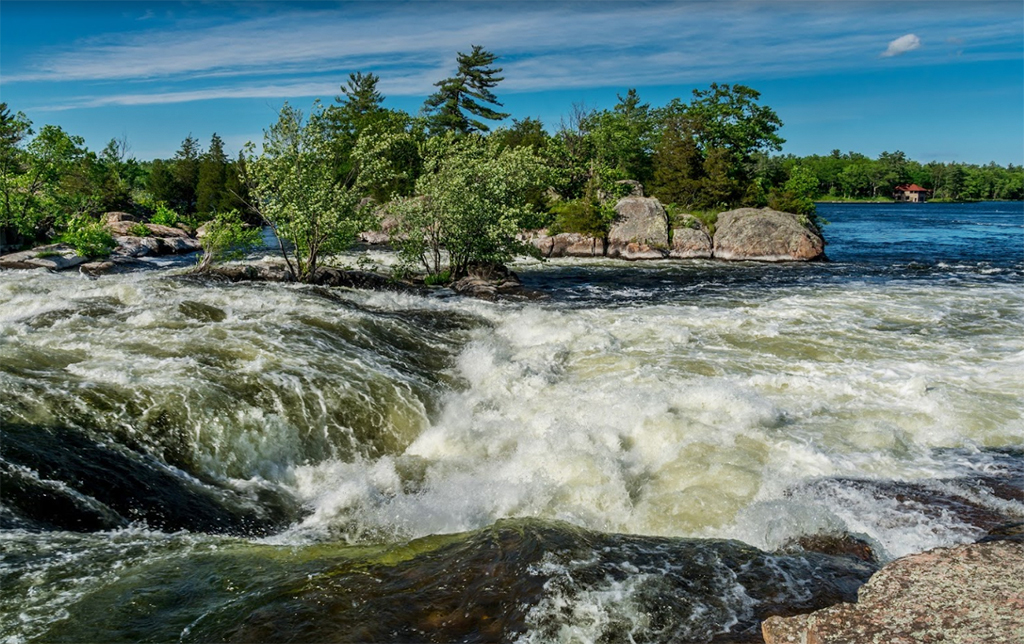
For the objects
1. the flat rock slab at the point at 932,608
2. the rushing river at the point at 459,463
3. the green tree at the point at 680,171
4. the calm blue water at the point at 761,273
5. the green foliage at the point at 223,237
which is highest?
the green tree at the point at 680,171

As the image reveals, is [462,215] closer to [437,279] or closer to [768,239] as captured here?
[437,279]

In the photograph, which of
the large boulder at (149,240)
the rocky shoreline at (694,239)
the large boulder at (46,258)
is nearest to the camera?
the large boulder at (46,258)

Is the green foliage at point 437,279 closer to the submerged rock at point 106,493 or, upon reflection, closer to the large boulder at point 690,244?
the large boulder at point 690,244

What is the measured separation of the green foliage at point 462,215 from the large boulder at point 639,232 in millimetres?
12005

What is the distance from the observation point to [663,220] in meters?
36.5

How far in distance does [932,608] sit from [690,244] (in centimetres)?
3365

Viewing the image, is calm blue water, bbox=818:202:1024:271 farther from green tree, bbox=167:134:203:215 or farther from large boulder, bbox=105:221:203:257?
green tree, bbox=167:134:203:215

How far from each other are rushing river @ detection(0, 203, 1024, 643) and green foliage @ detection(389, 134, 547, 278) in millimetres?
6226

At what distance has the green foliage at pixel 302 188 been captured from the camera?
20.2 meters

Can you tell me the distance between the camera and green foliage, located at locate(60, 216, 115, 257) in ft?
88.2

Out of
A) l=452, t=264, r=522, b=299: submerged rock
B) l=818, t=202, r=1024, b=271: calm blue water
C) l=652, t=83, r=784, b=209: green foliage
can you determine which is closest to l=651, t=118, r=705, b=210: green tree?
l=652, t=83, r=784, b=209: green foliage

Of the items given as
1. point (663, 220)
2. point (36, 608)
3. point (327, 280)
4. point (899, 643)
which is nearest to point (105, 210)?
point (327, 280)

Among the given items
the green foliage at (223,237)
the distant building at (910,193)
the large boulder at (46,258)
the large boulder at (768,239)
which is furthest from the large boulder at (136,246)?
the distant building at (910,193)

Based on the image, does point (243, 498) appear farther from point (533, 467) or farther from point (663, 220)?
point (663, 220)
